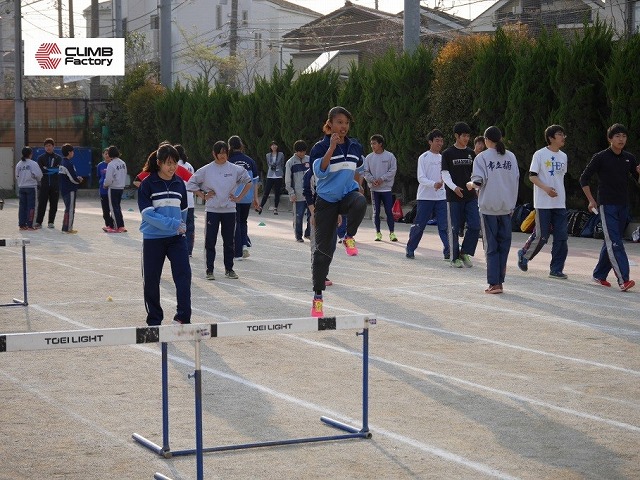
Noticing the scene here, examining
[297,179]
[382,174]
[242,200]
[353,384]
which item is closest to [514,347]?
[353,384]

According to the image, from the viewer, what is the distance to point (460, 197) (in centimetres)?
1656

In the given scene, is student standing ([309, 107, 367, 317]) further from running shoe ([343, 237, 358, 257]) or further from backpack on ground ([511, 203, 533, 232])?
backpack on ground ([511, 203, 533, 232])

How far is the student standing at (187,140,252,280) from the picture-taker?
15383mm

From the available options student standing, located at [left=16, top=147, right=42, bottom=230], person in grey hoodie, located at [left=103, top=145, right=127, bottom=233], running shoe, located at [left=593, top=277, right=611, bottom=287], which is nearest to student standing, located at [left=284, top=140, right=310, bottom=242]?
person in grey hoodie, located at [left=103, top=145, right=127, bottom=233]

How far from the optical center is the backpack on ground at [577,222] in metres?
23.0

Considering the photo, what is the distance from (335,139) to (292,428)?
4.48 m

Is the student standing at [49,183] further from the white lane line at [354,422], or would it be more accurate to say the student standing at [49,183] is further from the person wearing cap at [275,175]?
the white lane line at [354,422]

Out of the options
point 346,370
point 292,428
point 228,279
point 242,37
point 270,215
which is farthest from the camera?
point 242,37

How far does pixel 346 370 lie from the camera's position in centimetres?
942

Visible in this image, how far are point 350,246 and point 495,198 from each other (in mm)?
3989

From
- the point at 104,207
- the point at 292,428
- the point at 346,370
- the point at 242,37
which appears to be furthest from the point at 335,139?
the point at 242,37

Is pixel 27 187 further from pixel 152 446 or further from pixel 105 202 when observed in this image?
pixel 152 446

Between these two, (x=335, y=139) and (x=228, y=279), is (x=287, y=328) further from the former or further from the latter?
(x=228, y=279)

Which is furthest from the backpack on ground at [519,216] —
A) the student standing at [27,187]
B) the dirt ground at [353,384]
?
the student standing at [27,187]
